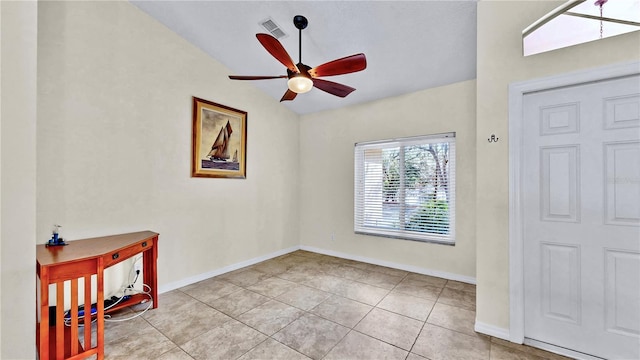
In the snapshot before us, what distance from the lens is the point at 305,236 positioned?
5.07 metres

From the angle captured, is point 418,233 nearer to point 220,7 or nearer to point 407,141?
point 407,141

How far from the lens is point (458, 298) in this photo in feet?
9.61

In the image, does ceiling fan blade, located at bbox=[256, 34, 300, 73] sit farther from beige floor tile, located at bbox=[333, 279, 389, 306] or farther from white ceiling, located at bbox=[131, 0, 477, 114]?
beige floor tile, located at bbox=[333, 279, 389, 306]

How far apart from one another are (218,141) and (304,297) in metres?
2.43

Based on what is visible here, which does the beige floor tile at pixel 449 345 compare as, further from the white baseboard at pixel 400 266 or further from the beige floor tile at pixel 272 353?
the white baseboard at pixel 400 266

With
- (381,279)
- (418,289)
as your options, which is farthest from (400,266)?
(418,289)

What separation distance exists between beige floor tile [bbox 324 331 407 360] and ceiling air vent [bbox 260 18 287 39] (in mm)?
3248

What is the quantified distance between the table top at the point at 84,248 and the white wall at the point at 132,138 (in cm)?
22

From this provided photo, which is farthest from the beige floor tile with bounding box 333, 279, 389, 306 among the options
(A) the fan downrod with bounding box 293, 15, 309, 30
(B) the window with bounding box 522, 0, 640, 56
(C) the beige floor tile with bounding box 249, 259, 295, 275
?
(A) the fan downrod with bounding box 293, 15, 309, 30

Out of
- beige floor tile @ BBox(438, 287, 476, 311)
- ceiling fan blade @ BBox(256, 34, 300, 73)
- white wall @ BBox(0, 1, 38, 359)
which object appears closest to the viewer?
white wall @ BBox(0, 1, 38, 359)

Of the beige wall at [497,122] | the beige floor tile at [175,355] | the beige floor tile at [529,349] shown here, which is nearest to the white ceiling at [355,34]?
the beige wall at [497,122]

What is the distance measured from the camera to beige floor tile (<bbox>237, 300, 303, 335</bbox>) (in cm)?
232

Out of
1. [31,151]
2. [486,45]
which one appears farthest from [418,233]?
[31,151]

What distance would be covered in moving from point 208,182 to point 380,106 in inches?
117
